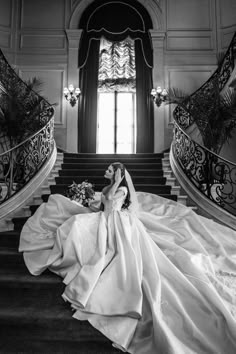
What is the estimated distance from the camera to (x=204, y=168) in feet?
15.5

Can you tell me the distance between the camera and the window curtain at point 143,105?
8.44 m

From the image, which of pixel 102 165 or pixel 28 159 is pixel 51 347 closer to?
pixel 28 159

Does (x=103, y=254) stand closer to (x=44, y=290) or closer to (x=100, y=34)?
(x=44, y=290)

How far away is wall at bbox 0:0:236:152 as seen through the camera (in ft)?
28.6

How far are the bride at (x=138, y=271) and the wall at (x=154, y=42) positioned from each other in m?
5.67

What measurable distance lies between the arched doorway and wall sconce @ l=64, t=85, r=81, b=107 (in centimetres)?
21

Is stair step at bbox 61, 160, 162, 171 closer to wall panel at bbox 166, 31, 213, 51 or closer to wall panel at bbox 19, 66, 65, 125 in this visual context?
wall panel at bbox 19, 66, 65, 125

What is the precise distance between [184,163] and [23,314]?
4.11m

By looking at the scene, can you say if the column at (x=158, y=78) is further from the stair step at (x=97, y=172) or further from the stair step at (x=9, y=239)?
the stair step at (x=9, y=239)

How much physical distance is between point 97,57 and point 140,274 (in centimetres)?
820

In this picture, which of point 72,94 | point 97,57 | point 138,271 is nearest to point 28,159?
point 138,271

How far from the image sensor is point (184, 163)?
543 cm

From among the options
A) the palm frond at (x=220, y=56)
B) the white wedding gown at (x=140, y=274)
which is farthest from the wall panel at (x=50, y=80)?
the white wedding gown at (x=140, y=274)

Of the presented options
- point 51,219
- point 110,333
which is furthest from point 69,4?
point 110,333
